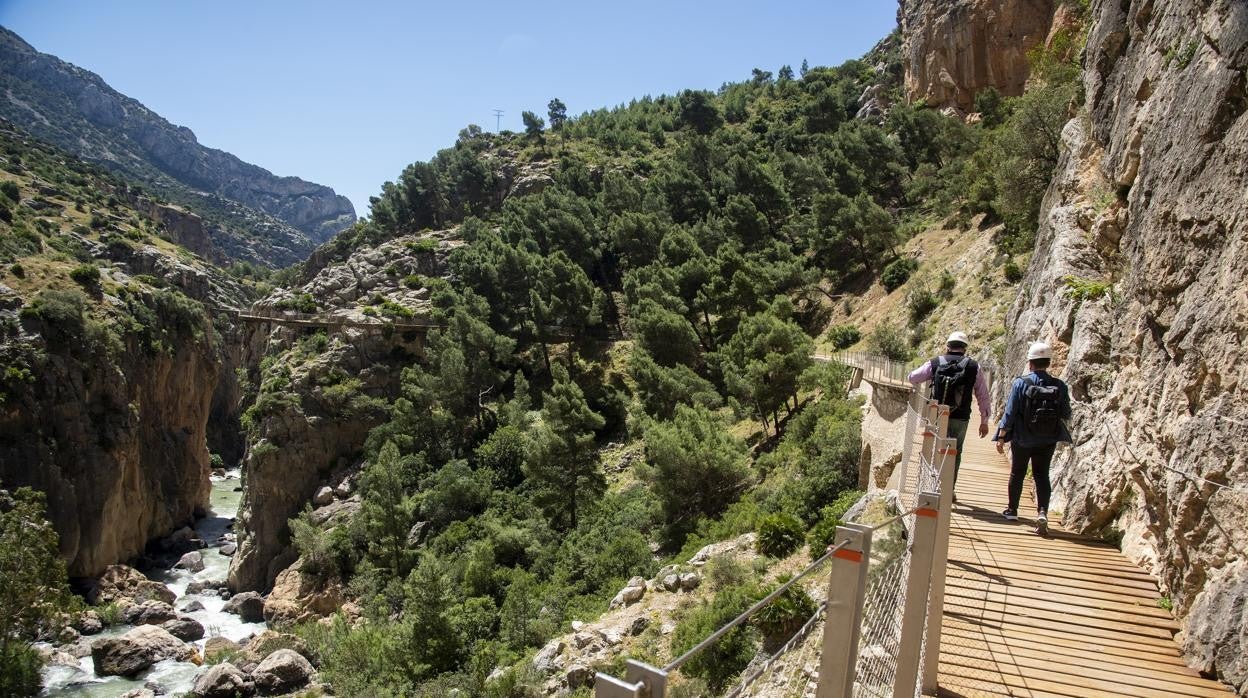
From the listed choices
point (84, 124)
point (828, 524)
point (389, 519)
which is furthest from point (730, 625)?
Result: point (84, 124)

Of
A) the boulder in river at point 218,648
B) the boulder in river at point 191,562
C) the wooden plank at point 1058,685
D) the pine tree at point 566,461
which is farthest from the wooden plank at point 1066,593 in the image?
the boulder in river at point 191,562

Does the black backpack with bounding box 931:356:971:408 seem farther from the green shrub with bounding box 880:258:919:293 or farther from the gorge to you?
the green shrub with bounding box 880:258:919:293

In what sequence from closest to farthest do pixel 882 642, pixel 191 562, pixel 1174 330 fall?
pixel 882 642, pixel 1174 330, pixel 191 562

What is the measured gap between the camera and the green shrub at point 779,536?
1778cm

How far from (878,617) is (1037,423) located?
3713mm

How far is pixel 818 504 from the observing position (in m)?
20.4

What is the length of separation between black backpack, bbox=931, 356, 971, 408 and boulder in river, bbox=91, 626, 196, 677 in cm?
3727

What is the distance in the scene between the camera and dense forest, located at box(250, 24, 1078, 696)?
23828 mm

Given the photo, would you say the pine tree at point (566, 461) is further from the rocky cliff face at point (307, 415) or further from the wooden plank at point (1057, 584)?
the wooden plank at point (1057, 584)

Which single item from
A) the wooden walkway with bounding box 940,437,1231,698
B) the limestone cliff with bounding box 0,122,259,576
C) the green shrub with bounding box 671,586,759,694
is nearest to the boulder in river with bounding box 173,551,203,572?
the limestone cliff with bounding box 0,122,259,576

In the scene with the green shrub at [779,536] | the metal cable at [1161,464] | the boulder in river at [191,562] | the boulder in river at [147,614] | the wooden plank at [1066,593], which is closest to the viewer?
the metal cable at [1161,464]

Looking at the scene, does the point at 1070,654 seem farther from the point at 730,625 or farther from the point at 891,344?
the point at 891,344

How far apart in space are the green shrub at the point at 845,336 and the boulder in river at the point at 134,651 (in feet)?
125

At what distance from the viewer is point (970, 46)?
Result: 186 ft
